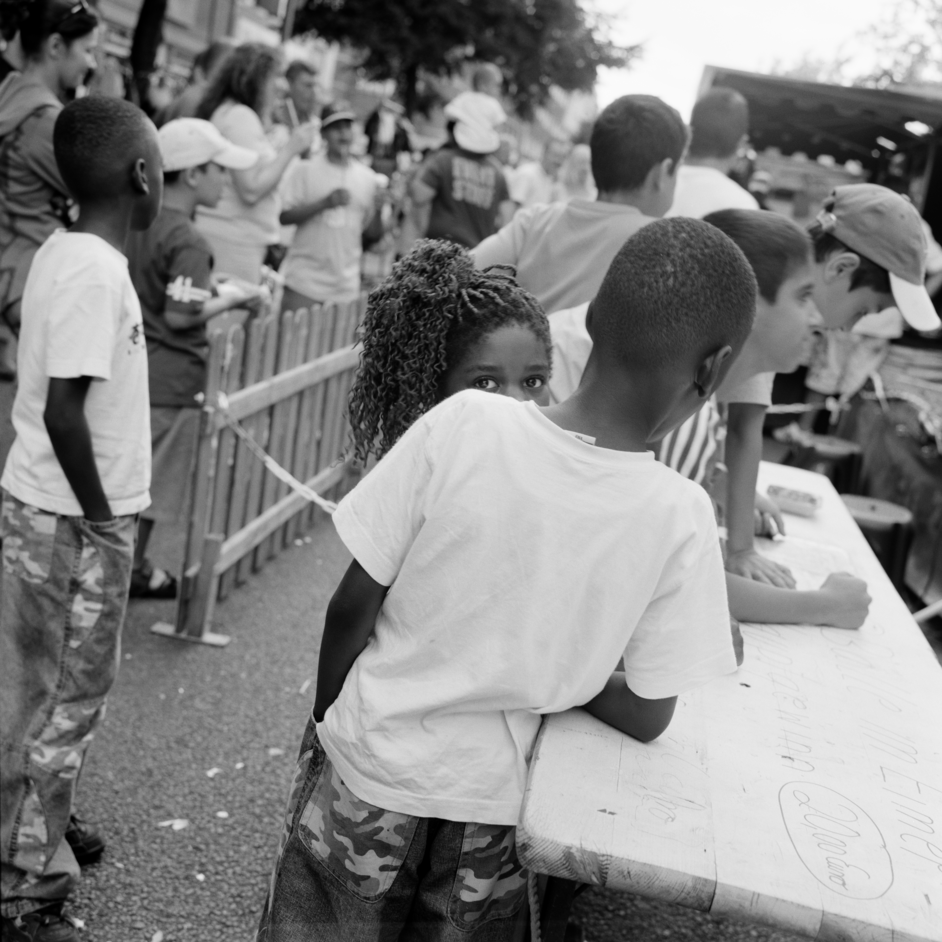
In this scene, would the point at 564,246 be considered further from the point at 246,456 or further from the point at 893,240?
the point at 246,456

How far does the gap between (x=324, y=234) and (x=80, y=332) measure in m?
4.44

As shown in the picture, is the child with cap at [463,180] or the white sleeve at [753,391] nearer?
the white sleeve at [753,391]


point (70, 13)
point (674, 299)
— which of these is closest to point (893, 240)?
point (674, 299)

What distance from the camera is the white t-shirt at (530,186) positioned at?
1067cm

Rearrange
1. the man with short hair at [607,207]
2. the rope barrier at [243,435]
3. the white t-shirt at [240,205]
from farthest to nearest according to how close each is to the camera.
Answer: the white t-shirt at [240,205] < the rope barrier at [243,435] < the man with short hair at [607,207]

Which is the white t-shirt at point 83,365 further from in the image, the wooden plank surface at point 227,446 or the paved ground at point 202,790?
the wooden plank surface at point 227,446

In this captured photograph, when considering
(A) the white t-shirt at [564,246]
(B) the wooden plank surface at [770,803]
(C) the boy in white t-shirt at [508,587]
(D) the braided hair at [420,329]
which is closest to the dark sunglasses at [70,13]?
(A) the white t-shirt at [564,246]

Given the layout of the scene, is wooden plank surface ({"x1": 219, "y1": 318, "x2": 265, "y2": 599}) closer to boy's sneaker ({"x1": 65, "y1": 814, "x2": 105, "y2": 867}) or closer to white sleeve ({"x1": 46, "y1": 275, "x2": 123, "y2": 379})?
boy's sneaker ({"x1": 65, "y1": 814, "x2": 105, "y2": 867})

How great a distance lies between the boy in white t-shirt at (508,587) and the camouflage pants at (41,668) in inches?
39.3

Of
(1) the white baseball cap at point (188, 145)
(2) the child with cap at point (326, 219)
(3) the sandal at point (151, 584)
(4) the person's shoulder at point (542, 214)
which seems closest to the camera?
(4) the person's shoulder at point (542, 214)

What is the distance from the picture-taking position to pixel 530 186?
1079 cm

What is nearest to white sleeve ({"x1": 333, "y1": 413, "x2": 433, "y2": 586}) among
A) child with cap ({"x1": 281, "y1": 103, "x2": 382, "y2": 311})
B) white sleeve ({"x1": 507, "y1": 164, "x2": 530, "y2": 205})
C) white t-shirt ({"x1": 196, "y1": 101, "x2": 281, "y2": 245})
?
white t-shirt ({"x1": 196, "y1": 101, "x2": 281, "y2": 245})

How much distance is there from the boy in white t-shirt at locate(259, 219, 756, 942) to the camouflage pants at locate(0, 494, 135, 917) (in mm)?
997

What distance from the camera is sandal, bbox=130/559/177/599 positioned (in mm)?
4551
